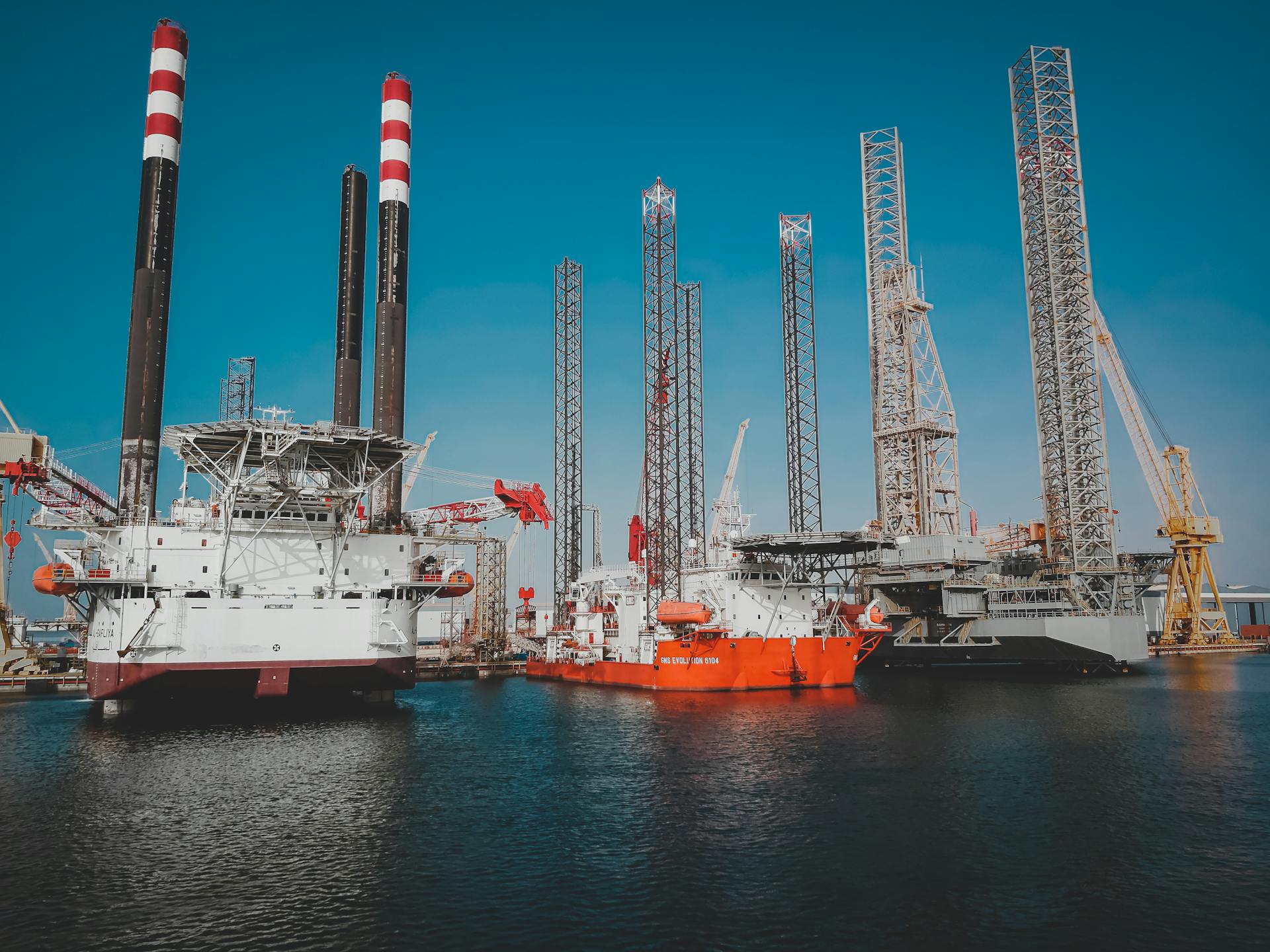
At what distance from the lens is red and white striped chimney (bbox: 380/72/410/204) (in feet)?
184

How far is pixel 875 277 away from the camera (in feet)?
255

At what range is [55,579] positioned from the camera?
123 feet

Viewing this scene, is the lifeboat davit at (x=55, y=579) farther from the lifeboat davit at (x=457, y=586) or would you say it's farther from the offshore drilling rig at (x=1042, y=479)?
the offshore drilling rig at (x=1042, y=479)

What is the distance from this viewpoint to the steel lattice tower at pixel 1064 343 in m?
65.8

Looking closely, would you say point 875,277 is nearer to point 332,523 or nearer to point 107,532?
point 332,523

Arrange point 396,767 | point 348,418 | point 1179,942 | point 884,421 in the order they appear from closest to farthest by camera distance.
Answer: point 1179,942 < point 396,767 < point 348,418 < point 884,421

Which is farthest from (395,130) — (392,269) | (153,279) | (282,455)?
(282,455)

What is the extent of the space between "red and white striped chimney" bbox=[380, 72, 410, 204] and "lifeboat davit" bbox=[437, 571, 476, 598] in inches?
1046

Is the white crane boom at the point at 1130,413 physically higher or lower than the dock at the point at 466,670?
higher

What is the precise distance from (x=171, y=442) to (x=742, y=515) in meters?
37.6

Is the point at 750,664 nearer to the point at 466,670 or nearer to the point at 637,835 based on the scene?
the point at 466,670

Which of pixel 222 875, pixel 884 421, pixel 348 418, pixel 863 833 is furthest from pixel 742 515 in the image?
pixel 222 875

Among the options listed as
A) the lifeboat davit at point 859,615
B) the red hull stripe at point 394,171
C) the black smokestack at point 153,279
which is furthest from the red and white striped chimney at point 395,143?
the lifeboat davit at point 859,615

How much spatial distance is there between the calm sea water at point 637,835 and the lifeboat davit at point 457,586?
8.85 meters
